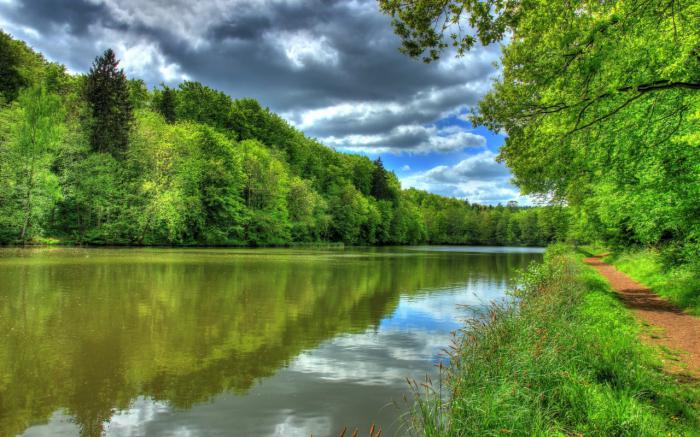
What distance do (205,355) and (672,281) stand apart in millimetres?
18878

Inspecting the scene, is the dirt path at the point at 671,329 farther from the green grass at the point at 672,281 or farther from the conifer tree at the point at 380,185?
Result: the conifer tree at the point at 380,185

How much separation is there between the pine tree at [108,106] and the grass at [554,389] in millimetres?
54493

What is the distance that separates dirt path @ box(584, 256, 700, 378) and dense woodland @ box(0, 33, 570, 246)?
27.1 metres

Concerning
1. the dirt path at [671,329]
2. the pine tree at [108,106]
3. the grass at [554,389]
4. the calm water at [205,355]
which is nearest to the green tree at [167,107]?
the pine tree at [108,106]

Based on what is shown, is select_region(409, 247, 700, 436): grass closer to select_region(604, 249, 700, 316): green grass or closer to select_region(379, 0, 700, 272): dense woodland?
select_region(379, 0, 700, 272): dense woodland

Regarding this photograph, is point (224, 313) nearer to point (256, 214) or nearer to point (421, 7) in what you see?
point (421, 7)

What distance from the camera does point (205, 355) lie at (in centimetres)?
980

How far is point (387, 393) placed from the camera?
8047mm

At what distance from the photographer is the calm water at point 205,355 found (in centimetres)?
672

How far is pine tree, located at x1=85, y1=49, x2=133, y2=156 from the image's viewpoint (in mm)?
52812

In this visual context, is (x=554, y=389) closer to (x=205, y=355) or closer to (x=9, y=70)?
(x=205, y=355)

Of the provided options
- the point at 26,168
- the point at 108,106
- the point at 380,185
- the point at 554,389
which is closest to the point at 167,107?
the point at 108,106

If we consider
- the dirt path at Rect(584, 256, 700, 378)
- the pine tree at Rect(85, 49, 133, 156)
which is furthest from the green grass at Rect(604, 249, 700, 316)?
the pine tree at Rect(85, 49, 133, 156)

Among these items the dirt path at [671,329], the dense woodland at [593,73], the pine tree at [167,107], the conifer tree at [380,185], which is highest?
the pine tree at [167,107]
